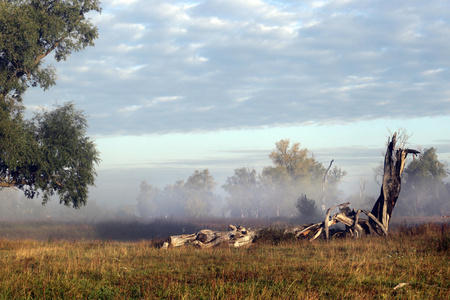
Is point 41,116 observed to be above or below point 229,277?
above

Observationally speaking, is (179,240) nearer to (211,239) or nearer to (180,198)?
(211,239)

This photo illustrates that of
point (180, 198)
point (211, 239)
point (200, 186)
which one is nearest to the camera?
point (211, 239)

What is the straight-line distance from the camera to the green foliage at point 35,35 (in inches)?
906

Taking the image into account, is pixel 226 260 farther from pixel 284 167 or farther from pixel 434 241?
pixel 284 167

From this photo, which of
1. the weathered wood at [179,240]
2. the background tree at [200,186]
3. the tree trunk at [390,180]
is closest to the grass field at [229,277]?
the weathered wood at [179,240]

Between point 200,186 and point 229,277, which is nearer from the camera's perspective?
point 229,277

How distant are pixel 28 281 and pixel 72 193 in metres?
19.4

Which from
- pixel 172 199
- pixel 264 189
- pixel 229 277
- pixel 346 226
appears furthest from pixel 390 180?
pixel 172 199

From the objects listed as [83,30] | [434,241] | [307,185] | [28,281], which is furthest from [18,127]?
[307,185]

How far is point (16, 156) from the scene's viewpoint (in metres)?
22.5

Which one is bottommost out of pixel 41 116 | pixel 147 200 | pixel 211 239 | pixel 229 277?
pixel 147 200

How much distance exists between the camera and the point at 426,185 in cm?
6850

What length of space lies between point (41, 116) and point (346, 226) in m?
21.5

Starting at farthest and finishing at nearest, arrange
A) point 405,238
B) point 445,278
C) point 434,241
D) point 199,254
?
1. point 405,238
2. point 434,241
3. point 199,254
4. point 445,278
